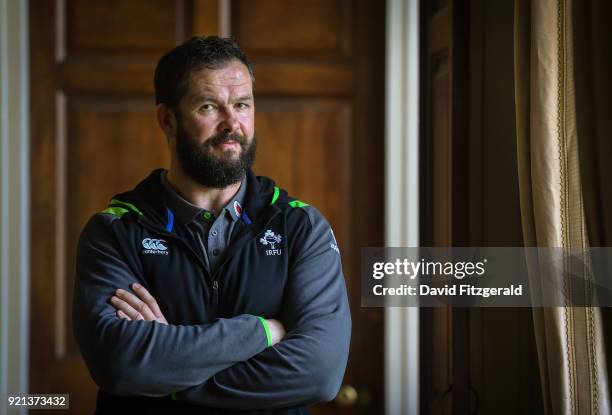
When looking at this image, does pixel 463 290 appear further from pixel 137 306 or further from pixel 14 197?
pixel 14 197

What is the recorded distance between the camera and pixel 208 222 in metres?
1.15

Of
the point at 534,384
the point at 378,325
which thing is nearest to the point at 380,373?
the point at 378,325

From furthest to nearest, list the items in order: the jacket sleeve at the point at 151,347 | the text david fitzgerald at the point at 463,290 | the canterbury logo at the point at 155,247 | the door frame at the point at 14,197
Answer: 1. the door frame at the point at 14,197
2. the text david fitzgerald at the point at 463,290
3. the canterbury logo at the point at 155,247
4. the jacket sleeve at the point at 151,347

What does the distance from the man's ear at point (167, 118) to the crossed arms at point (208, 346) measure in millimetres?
202

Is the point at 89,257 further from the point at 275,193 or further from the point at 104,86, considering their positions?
the point at 104,86

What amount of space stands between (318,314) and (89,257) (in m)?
0.42

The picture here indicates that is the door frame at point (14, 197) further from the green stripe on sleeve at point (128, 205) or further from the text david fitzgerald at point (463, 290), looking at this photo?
the text david fitzgerald at point (463, 290)

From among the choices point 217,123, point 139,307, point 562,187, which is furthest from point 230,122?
point 562,187

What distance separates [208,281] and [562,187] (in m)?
0.69

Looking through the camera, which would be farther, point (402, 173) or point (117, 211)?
point (402, 173)

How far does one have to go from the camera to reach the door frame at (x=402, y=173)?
A: 1.72 metres

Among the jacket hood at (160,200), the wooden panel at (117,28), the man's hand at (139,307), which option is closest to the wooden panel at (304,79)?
the wooden panel at (117,28)

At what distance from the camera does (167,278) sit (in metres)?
1.10

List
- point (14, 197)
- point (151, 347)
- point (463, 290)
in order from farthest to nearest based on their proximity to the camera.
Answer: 1. point (14, 197)
2. point (463, 290)
3. point (151, 347)
